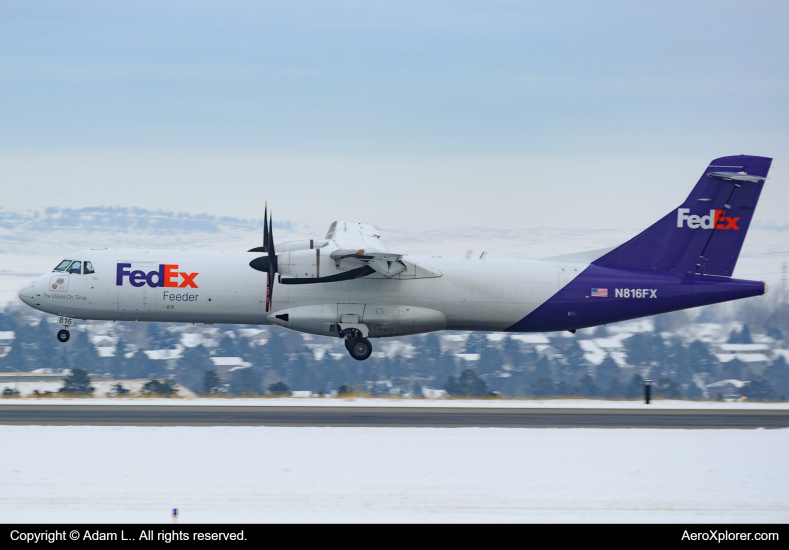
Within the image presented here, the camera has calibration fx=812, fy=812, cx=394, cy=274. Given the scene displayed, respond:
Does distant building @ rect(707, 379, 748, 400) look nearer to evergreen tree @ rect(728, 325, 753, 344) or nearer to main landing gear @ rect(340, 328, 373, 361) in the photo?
evergreen tree @ rect(728, 325, 753, 344)

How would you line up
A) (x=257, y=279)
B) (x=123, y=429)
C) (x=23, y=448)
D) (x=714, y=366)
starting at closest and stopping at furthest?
(x=23, y=448) < (x=123, y=429) < (x=257, y=279) < (x=714, y=366)

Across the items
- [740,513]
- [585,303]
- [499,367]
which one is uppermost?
[585,303]

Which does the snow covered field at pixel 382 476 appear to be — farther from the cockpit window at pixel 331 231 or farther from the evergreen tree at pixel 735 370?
the evergreen tree at pixel 735 370

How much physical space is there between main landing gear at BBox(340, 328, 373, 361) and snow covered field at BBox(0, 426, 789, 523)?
20.3 feet

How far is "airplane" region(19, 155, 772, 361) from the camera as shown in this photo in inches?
1121

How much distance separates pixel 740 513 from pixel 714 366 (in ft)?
182

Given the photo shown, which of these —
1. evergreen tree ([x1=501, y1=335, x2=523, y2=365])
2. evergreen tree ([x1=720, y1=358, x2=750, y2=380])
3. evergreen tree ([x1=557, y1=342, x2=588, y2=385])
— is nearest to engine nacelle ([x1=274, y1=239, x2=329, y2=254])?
evergreen tree ([x1=720, y1=358, x2=750, y2=380])

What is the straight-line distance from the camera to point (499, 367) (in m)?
78.4

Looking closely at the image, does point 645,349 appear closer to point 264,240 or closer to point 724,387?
point 724,387

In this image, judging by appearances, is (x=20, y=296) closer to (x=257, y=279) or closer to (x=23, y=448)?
(x=257, y=279)

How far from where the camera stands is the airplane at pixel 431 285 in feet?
93.5

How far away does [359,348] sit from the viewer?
28.5 metres

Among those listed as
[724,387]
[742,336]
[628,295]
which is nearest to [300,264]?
[628,295]
